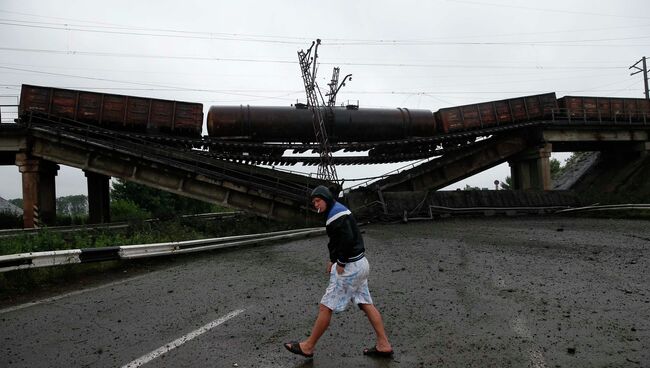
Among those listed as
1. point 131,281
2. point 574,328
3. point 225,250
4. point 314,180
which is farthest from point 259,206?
point 574,328

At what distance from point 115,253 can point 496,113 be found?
78.6ft

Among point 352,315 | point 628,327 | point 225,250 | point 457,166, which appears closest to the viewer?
point 628,327

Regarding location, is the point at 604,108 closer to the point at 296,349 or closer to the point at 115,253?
the point at 115,253

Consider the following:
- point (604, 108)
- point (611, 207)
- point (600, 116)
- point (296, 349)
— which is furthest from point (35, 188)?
point (604, 108)

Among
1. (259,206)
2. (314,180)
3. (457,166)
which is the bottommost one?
(259,206)

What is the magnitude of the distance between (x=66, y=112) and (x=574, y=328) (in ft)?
72.4

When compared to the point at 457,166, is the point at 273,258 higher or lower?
lower

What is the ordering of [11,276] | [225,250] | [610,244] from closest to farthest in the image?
[11,276]
[610,244]
[225,250]

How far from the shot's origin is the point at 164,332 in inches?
194

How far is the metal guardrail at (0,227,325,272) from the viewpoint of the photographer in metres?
7.12

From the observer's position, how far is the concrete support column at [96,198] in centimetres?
2378

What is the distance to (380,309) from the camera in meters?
5.72

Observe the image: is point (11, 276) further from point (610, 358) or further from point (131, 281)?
point (610, 358)

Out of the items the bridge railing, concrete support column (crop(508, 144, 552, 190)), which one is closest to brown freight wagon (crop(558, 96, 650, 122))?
the bridge railing
